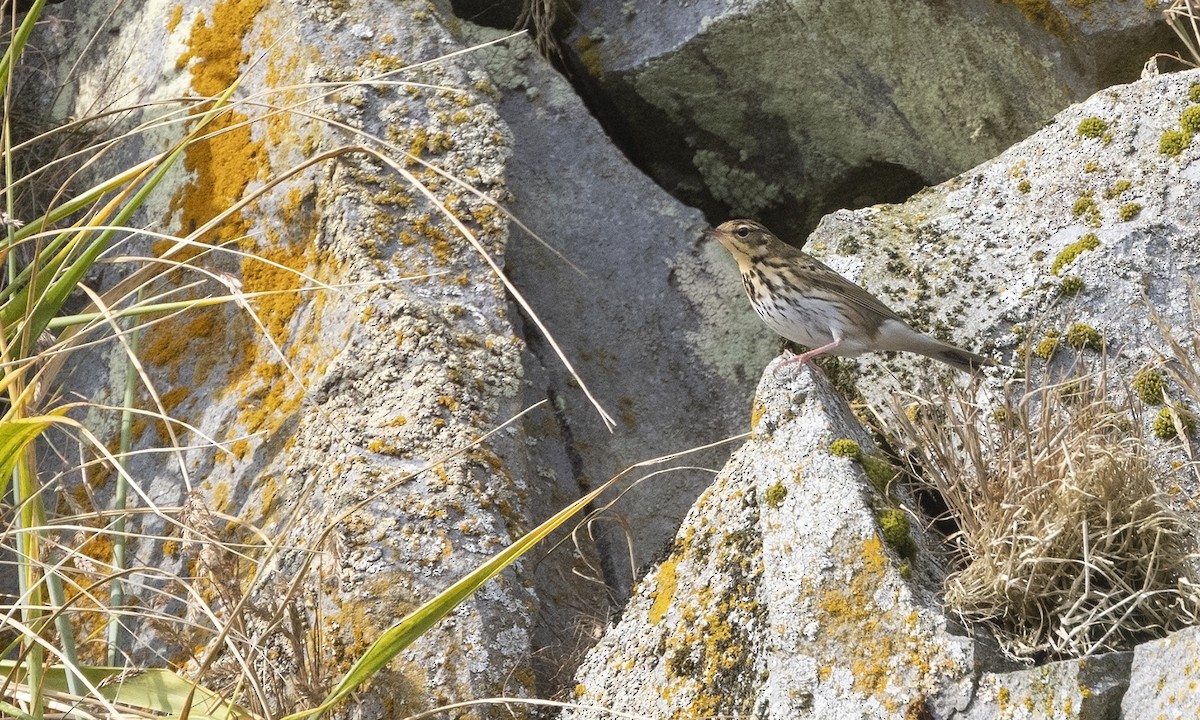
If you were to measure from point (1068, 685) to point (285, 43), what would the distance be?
380 cm

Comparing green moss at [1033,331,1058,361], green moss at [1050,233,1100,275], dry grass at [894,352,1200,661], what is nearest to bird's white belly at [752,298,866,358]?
green moss at [1033,331,1058,361]

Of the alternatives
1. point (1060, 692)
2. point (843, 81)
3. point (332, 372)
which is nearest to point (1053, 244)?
point (843, 81)

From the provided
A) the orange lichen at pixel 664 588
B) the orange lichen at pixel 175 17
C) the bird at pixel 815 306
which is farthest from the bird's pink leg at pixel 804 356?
the orange lichen at pixel 175 17

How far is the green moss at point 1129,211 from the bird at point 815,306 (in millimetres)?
676

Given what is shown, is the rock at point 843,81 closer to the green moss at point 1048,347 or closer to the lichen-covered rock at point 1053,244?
the lichen-covered rock at point 1053,244

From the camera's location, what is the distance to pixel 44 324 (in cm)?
311

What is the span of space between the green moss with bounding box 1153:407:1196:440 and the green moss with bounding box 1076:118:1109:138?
1299mm

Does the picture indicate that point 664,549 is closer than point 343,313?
Yes

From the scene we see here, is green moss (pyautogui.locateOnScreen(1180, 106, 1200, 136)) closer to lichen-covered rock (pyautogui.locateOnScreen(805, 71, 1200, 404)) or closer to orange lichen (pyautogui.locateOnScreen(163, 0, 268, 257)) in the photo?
lichen-covered rock (pyautogui.locateOnScreen(805, 71, 1200, 404))

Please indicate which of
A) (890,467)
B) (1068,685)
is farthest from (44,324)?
(1068,685)

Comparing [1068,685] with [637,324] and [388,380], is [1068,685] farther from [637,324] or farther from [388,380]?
[637,324]

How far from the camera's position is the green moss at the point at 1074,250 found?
4.39 meters

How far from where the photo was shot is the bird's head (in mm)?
5016

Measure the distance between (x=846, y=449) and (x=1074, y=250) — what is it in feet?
4.81
